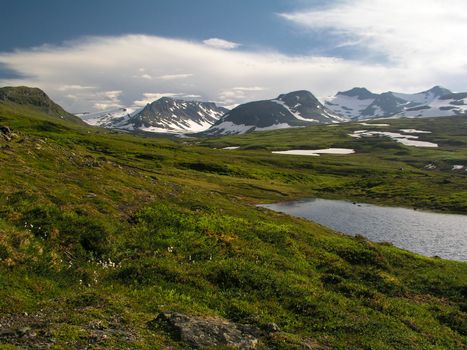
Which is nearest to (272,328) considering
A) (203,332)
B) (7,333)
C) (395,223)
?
(203,332)

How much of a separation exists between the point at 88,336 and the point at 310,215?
93.7 meters

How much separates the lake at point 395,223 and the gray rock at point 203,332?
5888 cm

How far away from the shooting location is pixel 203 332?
19.7 m

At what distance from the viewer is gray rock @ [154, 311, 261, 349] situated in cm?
1890

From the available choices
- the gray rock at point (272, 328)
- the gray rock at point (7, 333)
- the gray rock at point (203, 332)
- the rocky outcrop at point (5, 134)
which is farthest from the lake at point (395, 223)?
the gray rock at point (7, 333)

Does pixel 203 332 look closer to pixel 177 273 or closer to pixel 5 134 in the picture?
pixel 177 273

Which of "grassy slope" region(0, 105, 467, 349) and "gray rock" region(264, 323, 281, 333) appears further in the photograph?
"gray rock" region(264, 323, 281, 333)

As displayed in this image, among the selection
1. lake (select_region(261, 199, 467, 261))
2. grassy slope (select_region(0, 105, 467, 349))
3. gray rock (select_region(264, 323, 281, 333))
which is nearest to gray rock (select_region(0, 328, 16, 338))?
grassy slope (select_region(0, 105, 467, 349))

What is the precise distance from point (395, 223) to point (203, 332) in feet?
300

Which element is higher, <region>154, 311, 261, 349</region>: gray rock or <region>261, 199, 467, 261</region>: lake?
<region>154, 311, 261, 349</region>: gray rock

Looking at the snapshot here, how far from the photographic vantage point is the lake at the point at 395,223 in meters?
78.1

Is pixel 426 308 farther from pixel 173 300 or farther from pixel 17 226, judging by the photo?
pixel 17 226

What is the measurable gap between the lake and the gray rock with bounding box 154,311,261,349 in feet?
193

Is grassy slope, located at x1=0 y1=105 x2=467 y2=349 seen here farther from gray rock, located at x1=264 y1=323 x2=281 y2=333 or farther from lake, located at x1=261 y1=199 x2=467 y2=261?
lake, located at x1=261 y1=199 x2=467 y2=261
